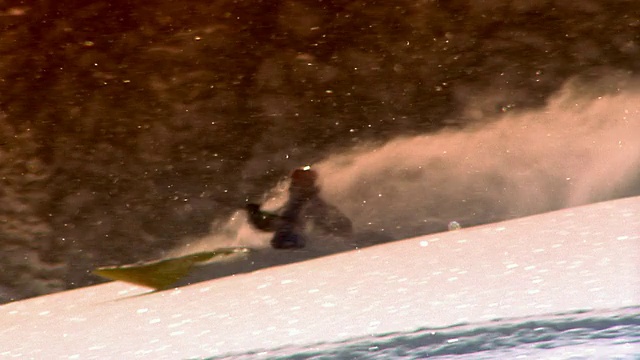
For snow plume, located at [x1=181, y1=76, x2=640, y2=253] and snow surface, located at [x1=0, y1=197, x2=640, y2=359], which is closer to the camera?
snow surface, located at [x1=0, y1=197, x2=640, y2=359]

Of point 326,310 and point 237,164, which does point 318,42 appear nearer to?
point 237,164

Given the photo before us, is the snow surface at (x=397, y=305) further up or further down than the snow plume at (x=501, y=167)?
further down

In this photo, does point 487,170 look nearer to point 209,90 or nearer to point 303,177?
point 303,177

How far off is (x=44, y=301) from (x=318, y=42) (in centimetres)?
37

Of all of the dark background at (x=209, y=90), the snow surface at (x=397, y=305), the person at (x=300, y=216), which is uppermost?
the dark background at (x=209, y=90)

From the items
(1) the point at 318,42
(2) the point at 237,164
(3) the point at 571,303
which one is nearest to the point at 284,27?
(1) the point at 318,42

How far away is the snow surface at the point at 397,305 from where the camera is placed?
376mm

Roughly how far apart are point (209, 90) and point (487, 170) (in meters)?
0.30

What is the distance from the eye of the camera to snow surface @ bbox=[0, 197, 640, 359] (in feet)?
1.24

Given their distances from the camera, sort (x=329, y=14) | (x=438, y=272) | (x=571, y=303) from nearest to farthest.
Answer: (x=571, y=303) → (x=438, y=272) → (x=329, y=14)

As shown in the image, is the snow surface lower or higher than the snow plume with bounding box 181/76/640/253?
lower

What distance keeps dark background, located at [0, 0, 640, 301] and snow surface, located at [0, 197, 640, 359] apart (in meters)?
0.08

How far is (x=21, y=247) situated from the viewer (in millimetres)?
706

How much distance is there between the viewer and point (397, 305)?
45cm
